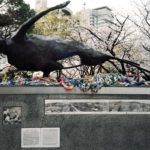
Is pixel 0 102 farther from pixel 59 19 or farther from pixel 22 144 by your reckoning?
pixel 59 19

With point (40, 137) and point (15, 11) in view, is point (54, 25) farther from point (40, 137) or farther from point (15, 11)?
point (40, 137)

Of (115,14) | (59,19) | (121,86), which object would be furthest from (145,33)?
(121,86)

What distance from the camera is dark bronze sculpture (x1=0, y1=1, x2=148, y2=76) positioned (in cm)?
1058

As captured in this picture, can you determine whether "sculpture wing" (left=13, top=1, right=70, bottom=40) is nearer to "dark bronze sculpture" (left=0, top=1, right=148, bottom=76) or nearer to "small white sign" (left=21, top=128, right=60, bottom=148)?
"dark bronze sculpture" (left=0, top=1, right=148, bottom=76)

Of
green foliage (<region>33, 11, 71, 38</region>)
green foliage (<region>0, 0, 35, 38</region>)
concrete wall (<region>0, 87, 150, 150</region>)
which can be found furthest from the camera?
green foliage (<region>33, 11, 71, 38</region>)

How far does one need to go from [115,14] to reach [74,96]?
19.2 meters

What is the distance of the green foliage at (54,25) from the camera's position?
108 feet

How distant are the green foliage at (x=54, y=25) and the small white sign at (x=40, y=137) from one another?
21.8m

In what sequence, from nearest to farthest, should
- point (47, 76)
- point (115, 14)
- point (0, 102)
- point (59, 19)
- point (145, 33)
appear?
1. point (0, 102)
2. point (47, 76)
3. point (145, 33)
4. point (115, 14)
5. point (59, 19)

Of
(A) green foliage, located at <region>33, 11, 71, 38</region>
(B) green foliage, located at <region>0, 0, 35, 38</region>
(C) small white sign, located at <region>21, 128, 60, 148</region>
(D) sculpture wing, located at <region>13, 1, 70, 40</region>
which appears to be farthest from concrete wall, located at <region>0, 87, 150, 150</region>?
(A) green foliage, located at <region>33, 11, 71, 38</region>

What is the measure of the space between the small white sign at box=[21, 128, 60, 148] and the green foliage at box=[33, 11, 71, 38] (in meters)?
21.8

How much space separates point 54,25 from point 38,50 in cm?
2483

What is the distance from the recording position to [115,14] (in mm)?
28969

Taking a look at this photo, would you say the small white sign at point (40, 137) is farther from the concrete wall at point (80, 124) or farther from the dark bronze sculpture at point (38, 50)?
the dark bronze sculpture at point (38, 50)
